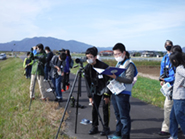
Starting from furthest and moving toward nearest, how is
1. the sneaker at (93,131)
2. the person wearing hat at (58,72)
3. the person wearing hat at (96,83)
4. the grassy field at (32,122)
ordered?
the person wearing hat at (58,72), the grassy field at (32,122), the sneaker at (93,131), the person wearing hat at (96,83)

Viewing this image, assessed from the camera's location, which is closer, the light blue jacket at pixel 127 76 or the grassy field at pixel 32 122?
the light blue jacket at pixel 127 76

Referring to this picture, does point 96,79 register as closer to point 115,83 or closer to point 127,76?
point 115,83

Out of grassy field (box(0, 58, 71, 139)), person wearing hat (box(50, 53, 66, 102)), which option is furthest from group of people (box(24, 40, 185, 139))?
person wearing hat (box(50, 53, 66, 102))

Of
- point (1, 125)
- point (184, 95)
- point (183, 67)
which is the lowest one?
point (1, 125)

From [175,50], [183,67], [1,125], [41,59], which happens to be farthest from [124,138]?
[41,59]

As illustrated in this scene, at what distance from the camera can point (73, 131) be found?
461 cm

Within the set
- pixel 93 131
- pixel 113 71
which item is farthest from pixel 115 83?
pixel 93 131

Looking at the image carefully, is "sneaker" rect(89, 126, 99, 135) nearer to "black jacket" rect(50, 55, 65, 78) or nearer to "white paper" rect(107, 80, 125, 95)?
"white paper" rect(107, 80, 125, 95)

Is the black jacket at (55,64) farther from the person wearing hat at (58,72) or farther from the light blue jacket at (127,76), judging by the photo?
the light blue jacket at (127,76)

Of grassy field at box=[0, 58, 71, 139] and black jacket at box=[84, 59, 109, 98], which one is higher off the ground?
black jacket at box=[84, 59, 109, 98]

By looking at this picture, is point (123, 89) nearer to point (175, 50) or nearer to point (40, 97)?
point (175, 50)

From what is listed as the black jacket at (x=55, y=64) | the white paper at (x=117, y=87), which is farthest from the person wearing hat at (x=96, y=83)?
the black jacket at (x=55, y=64)

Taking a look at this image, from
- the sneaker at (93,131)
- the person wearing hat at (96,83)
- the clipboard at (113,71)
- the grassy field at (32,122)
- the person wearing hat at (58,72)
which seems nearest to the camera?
the clipboard at (113,71)

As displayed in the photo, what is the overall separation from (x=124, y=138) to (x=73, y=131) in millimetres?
1435
